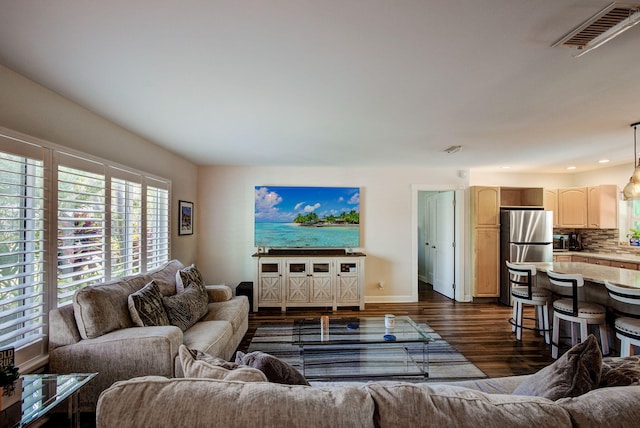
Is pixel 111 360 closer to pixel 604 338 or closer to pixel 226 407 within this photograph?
pixel 226 407

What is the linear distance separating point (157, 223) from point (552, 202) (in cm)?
674

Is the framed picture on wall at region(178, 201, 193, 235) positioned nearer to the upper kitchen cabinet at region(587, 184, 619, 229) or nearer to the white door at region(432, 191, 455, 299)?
the white door at region(432, 191, 455, 299)

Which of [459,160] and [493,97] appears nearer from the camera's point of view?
[493,97]

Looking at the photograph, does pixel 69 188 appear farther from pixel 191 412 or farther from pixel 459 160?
pixel 459 160

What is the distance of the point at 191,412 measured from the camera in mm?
886

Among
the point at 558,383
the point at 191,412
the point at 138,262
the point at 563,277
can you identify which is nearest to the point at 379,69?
the point at 558,383

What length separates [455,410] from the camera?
0.92 metres

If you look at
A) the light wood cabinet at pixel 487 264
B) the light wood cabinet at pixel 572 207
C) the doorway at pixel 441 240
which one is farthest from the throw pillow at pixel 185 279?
the light wood cabinet at pixel 572 207

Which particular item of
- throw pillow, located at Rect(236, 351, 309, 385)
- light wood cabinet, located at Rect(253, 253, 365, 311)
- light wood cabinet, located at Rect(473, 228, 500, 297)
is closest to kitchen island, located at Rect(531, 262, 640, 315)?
light wood cabinet, located at Rect(473, 228, 500, 297)

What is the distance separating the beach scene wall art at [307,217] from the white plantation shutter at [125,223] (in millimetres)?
2070

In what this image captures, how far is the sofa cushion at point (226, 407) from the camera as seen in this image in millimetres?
875

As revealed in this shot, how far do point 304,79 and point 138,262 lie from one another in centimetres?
275

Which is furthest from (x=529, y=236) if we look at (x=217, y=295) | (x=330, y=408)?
(x=330, y=408)

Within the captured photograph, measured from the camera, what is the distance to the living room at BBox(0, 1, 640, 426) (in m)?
2.13
